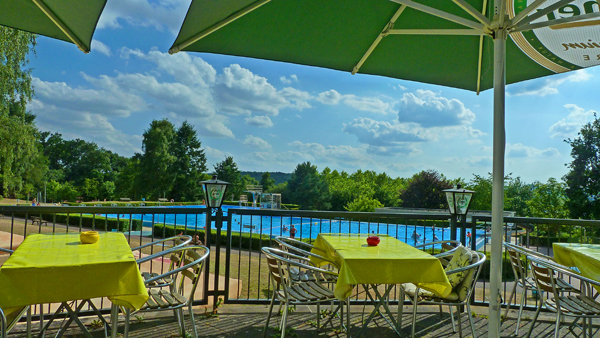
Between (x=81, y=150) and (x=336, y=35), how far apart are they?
58969 millimetres

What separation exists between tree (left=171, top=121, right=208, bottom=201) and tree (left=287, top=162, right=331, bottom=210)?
1179cm

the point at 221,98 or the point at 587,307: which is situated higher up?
the point at 221,98

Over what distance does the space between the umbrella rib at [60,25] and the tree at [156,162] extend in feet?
141

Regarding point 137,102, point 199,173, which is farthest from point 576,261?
point 137,102

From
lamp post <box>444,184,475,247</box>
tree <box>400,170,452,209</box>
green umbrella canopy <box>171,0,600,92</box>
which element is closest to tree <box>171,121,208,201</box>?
tree <box>400,170,452,209</box>

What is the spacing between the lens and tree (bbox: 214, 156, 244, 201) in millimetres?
50844

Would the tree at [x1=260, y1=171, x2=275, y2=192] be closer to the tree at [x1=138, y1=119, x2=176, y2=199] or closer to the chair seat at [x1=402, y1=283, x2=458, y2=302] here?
the tree at [x1=138, y1=119, x2=176, y2=199]

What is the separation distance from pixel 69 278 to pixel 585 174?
33119 millimetres

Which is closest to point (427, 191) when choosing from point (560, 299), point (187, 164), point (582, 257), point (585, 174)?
point (585, 174)

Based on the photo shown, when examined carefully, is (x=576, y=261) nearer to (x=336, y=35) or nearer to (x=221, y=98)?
(x=336, y=35)

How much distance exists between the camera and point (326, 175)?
54312mm

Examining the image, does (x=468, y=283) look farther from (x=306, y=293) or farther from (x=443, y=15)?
(x=443, y=15)

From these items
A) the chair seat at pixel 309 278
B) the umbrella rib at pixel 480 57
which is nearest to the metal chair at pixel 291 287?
the chair seat at pixel 309 278

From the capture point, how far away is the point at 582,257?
3004mm
